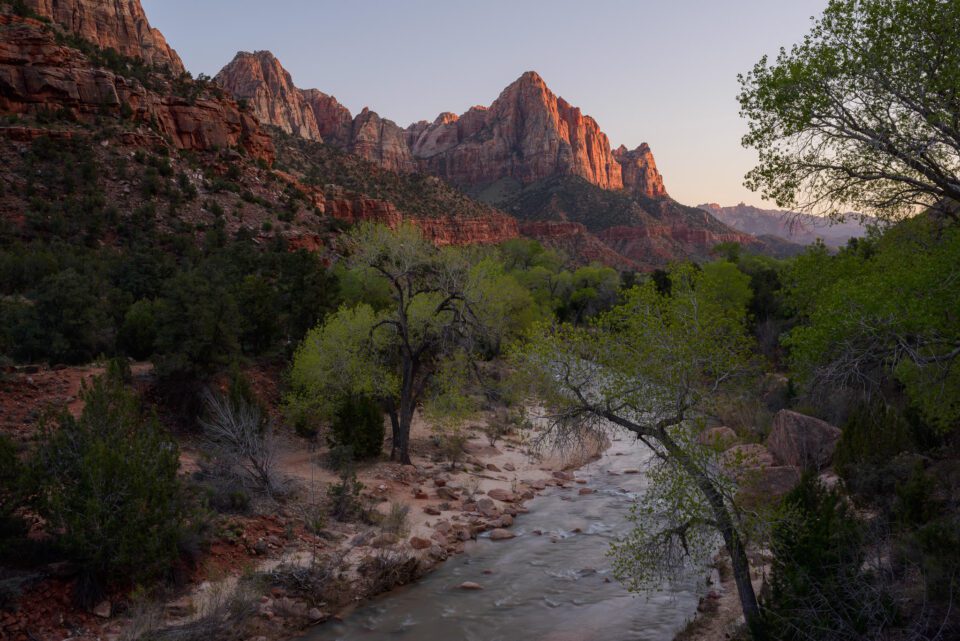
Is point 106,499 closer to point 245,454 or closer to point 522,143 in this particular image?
point 245,454

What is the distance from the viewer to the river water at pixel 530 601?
1016cm

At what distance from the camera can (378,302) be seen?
29531 millimetres

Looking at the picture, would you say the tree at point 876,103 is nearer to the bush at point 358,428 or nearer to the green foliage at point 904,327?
the green foliage at point 904,327

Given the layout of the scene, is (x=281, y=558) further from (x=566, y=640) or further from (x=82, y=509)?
(x=566, y=640)

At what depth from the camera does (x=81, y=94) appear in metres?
41.3

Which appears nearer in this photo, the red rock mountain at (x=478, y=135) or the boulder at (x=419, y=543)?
the boulder at (x=419, y=543)

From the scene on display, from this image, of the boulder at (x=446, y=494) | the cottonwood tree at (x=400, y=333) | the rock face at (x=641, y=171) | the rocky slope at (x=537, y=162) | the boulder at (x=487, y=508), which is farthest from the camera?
the rock face at (x=641, y=171)

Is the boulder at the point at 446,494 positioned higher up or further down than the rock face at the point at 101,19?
further down

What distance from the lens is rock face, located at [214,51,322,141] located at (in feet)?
422

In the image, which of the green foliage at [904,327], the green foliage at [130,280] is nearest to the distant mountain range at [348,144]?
the green foliage at [904,327]

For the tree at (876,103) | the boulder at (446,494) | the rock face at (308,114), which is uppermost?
the rock face at (308,114)

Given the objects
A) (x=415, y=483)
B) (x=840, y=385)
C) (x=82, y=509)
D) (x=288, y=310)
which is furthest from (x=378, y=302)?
(x=840, y=385)

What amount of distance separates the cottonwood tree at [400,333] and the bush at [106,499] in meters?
7.73

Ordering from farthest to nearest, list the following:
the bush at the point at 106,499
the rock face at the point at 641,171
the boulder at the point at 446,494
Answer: the rock face at the point at 641,171, the boulder at the point at 446,494, the bush at the point at 106,499
